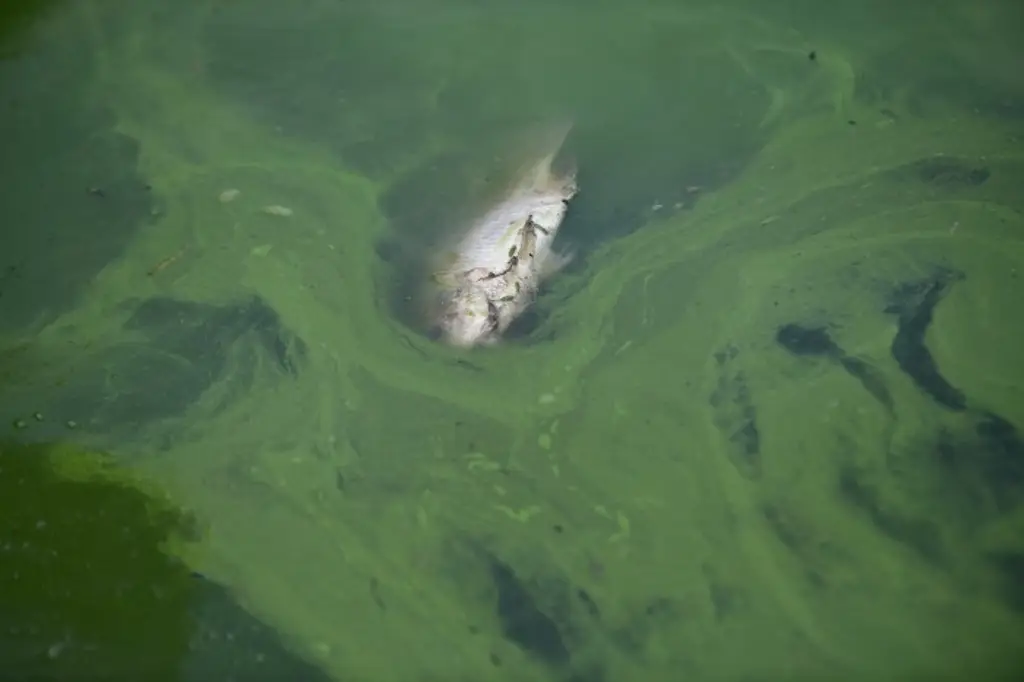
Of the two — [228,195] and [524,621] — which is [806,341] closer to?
[524,621]

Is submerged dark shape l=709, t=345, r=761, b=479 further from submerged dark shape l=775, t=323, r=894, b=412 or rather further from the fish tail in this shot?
the fish tail

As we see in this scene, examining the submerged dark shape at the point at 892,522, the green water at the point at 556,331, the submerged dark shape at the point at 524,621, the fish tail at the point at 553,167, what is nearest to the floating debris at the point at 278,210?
the green water at the point at 556,331

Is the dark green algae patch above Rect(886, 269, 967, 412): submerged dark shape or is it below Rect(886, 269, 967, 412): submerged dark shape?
below

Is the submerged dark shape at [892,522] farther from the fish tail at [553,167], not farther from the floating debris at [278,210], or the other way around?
the floating debris at [278,210]

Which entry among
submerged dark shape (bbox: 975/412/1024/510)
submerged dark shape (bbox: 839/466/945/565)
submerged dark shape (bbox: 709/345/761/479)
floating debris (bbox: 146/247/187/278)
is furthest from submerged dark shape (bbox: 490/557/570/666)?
floating debris (bbox: 146/247/187/278)

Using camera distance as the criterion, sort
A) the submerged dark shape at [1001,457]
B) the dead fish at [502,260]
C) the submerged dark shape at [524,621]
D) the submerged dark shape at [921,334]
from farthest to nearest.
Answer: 1. the dead fish at [502,260]
2. the submerged dark shape at [921,334]
3. the submerged dark shape at [1001,457]
4. the submerged dark shape at [524,621]

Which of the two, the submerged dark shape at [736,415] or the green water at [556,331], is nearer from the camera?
the green water at [556,331]

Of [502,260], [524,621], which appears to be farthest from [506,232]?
[524,621]
